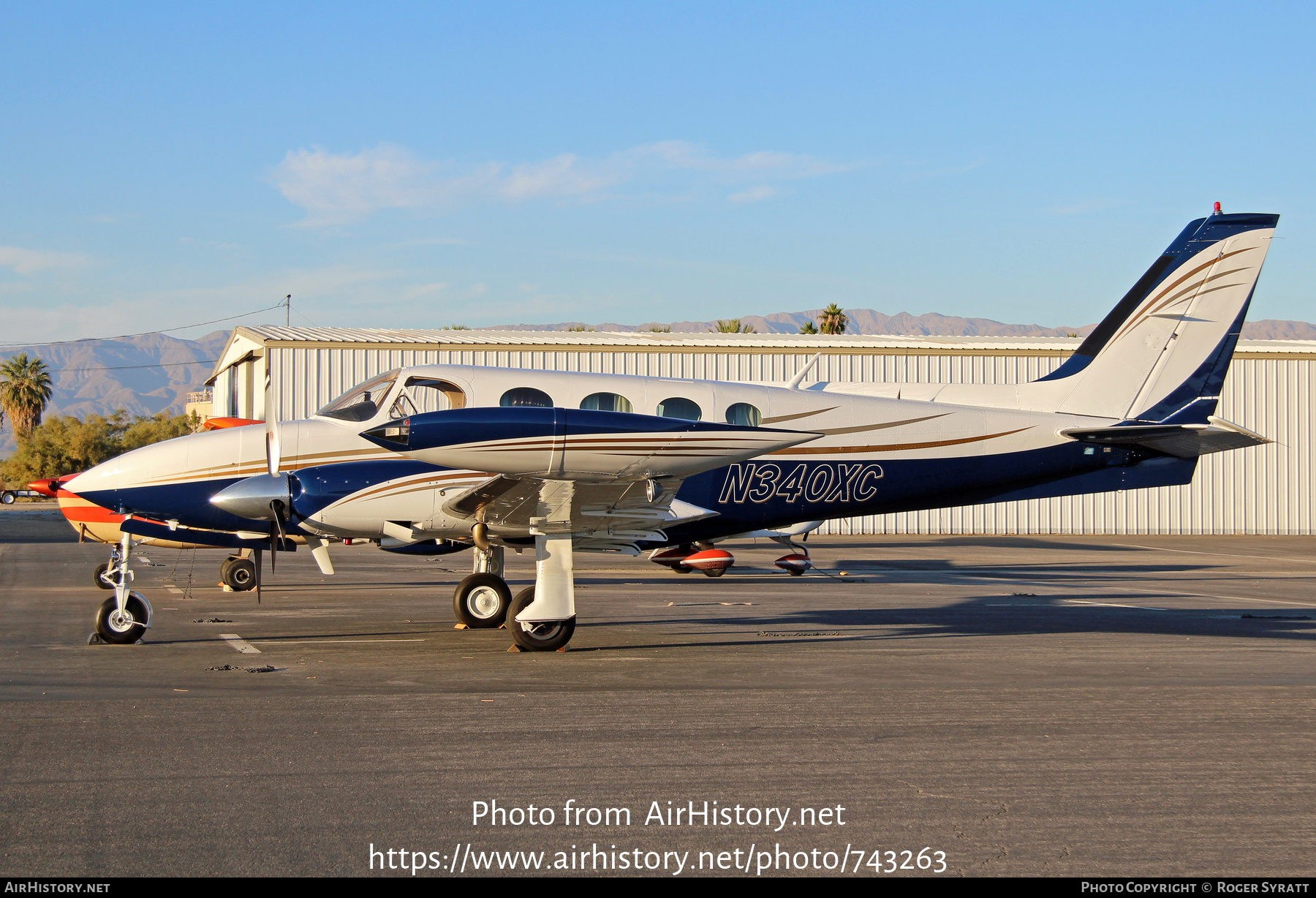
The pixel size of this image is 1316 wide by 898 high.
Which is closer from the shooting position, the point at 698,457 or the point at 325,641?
the point at 698,457

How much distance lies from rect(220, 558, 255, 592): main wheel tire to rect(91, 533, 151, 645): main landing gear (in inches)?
234

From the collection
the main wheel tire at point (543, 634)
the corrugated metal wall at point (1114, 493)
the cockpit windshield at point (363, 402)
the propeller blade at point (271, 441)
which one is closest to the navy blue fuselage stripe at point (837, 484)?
the propeller blade at point (271, 441)

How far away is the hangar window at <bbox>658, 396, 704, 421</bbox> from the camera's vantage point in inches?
500

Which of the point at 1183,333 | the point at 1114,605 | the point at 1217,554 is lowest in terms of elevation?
the point at 1217,554

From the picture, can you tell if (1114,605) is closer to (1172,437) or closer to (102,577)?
(1172,437)

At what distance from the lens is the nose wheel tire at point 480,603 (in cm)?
1259

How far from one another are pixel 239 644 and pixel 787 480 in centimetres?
632

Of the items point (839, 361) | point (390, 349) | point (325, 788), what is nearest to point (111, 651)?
point (325, 788)

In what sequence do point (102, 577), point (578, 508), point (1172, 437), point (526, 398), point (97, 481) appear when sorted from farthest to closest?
point (102, 577)
point (1172, 437)
point (526, 398)
point (97, 481)
point (578, 508)

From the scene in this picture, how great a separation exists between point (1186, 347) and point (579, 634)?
349 inches

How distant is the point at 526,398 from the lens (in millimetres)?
→ 12297

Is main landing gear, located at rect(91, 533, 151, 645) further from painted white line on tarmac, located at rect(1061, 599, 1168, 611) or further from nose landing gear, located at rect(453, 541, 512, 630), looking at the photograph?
painted white line on tarmac, located at rect(1061, 599, 1168, 611)

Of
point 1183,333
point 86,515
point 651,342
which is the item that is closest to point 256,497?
point 86,515
